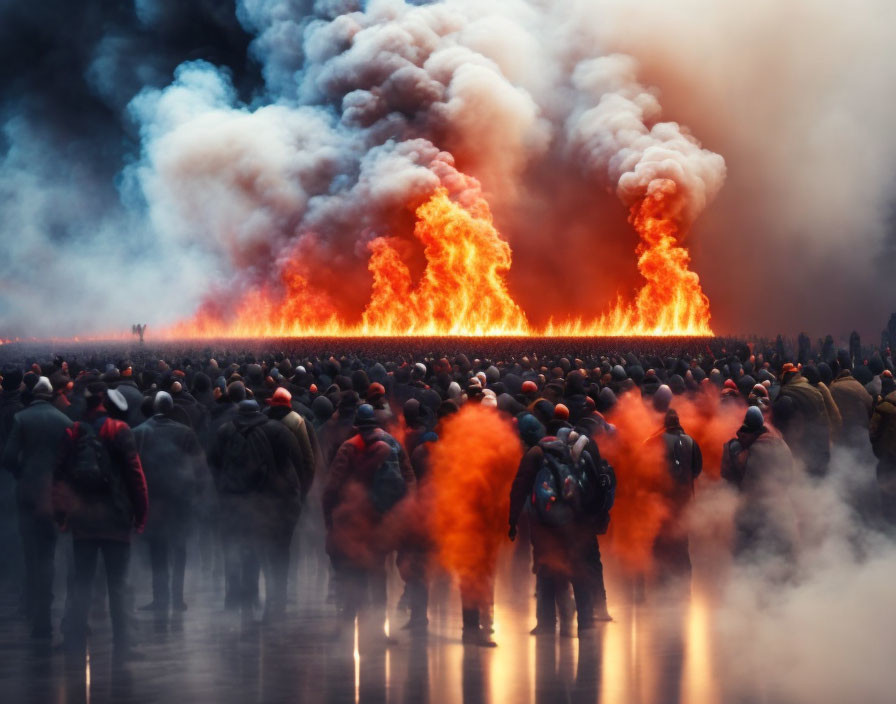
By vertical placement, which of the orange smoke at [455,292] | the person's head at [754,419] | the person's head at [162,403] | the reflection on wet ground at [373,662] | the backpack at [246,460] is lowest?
the reflection on wet ground at [373,662]

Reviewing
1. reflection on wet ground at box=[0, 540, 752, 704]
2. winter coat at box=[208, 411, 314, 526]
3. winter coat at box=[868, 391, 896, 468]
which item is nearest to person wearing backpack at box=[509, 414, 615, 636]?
reflection on wet ground at box=[0, 540, 752, 704]

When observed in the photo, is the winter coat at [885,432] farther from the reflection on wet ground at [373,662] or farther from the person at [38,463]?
the person at [38,463]

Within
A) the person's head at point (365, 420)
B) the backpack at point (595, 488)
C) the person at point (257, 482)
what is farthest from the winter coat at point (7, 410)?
the backpack at point (595, 488)

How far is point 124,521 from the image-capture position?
9.51 m

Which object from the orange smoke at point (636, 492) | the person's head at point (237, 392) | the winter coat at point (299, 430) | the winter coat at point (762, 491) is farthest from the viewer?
the person's head at point (237, 392)

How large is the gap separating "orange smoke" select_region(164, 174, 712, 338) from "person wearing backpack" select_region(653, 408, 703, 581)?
156ft

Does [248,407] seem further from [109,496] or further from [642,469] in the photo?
[642,469]

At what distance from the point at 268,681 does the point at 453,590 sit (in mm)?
3967

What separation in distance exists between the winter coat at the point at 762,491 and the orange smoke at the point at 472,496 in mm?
1761

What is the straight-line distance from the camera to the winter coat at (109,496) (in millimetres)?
9453

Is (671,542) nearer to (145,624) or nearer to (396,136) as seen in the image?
(145,624)

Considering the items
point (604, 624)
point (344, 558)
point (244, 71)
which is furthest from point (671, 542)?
point (244, 71)

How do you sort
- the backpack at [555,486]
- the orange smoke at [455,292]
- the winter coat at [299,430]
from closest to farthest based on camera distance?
the backpack at [555,486] → the winter coat at [299,430] → the orange smoke at [455,292]

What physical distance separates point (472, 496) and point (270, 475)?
1571 mm
